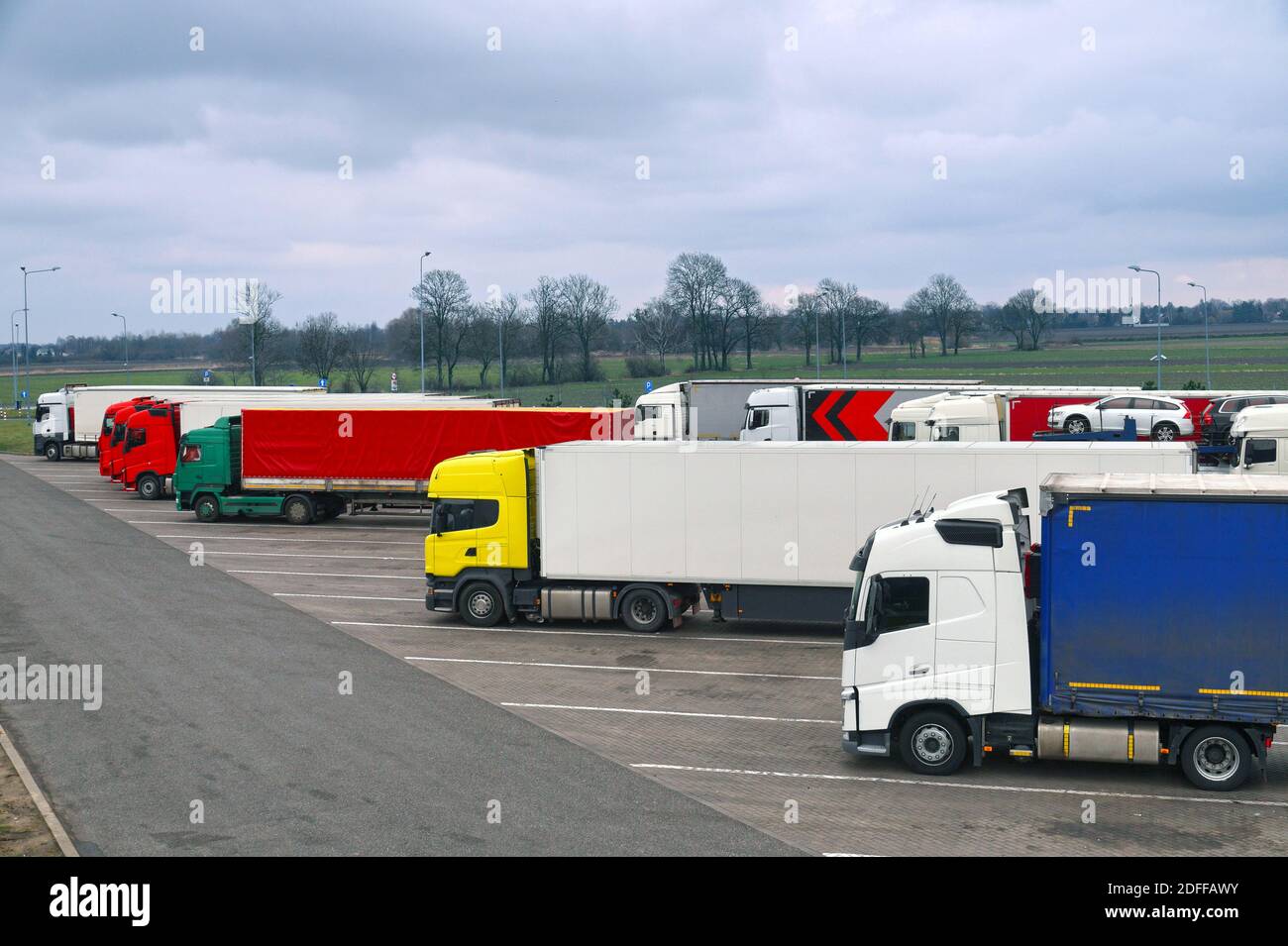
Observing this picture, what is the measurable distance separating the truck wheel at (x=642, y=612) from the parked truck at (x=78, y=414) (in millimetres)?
39027

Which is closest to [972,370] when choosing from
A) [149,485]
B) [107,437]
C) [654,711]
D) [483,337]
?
[483,337]

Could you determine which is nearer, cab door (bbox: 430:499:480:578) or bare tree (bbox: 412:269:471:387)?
cab door (bbox: 430:499:480:578)

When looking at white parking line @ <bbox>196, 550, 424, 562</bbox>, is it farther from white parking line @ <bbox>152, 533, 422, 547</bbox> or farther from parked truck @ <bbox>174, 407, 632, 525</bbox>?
parked truck @ <bbox>174, 407, 632, 525</bbox>

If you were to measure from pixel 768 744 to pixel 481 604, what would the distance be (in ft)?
28.8

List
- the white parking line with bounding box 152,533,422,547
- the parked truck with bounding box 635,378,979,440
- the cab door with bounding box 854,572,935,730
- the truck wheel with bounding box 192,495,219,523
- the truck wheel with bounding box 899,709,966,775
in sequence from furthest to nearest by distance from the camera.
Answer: the parked truck with bounding box 635,378,979,440, the truck wheel with bounding box 192,495,219,523, the white parking line with bounding box 152,533,422,547, the truck wheel with bounding box 899,709,966,775, the cab door with bounding box 854,572,935,730

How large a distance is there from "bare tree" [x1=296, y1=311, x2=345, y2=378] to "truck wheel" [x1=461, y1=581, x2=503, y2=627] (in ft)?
244

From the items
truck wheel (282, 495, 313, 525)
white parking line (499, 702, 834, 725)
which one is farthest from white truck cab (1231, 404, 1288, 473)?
truck wheel (282, 495, 313, 525)

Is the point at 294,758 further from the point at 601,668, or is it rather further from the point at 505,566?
the point at 505,566

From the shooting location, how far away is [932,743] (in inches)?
527

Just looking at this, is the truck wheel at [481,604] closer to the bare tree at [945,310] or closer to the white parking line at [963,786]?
the white parking line at [963,786]

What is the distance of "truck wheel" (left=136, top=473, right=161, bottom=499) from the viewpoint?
44.1 m

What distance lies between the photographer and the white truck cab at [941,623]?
12914mm

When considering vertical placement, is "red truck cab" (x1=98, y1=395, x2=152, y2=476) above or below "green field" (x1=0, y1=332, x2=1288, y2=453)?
below

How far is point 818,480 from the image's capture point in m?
20.3
